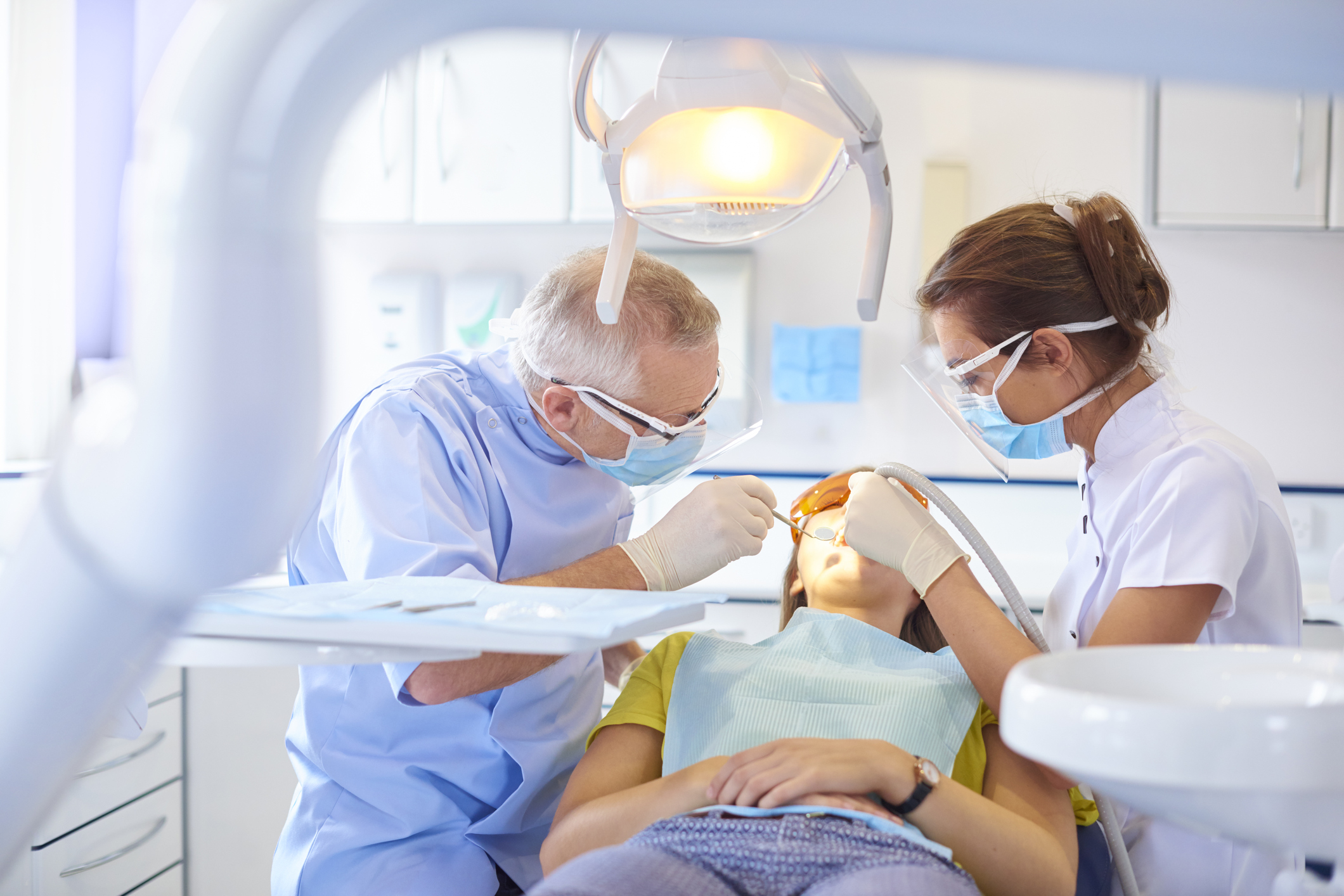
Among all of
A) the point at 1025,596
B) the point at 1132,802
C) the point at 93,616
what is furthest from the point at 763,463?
the point at 93,616

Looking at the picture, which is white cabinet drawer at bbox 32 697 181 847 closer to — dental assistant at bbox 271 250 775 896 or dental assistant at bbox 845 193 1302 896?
dental assistant at bbox 271 250 775 896

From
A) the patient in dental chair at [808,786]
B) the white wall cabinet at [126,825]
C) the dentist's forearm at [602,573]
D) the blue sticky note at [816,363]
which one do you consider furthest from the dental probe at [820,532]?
the white wall cabinet at [126,825]

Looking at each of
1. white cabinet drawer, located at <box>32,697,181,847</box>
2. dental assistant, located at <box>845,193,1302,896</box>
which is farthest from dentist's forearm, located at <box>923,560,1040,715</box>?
white cabinet drawer, located at <box>32,697,181,847</box>

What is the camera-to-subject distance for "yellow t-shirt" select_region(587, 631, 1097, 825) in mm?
1357

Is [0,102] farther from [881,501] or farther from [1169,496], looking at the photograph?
[1169,496]

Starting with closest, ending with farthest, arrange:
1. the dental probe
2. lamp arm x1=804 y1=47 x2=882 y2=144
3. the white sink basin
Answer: the white sink basin, lamp arm x1=804 y1=47 x2=882 y2=144, the dental probe

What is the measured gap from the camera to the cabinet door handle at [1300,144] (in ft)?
8.77

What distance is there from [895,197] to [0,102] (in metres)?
2.49

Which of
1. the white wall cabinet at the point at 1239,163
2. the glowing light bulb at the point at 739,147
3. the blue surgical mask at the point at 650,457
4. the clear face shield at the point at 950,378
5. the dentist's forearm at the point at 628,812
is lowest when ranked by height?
the dentist's forearm at the point at 628,812

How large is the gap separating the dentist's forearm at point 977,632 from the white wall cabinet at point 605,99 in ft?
5.80

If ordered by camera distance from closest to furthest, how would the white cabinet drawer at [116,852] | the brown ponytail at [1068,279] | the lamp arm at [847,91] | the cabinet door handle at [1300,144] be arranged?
the lamp arm at [847,91] < the brown ponytail at [1068,279] < the white cabinet drawer at [116,852] < the cabinet door handle at [1300,144]

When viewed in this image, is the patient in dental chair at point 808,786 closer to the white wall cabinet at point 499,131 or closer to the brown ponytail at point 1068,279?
the brown ponytail at point 1068,279

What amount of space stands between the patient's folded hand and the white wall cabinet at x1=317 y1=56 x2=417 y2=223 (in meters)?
2.39

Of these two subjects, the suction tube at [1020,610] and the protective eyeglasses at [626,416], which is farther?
the protective eyeglasses at [626,416]
